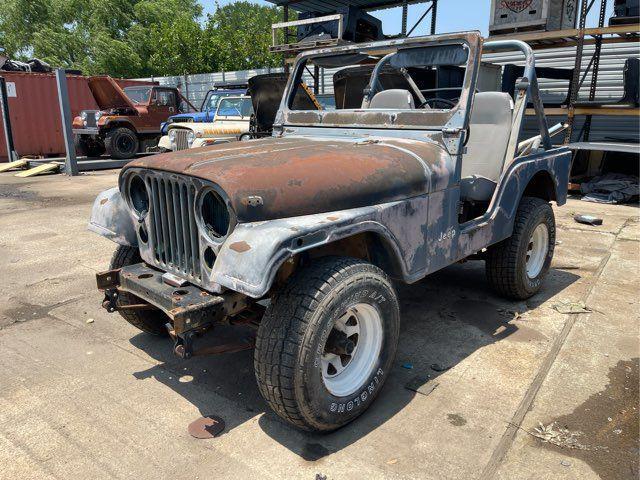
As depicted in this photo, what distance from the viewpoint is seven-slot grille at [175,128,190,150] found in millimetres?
10195

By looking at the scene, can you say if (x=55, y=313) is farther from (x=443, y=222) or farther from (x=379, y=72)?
(x=379, y=72)

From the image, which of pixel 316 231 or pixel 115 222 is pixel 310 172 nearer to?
pixel 316 231

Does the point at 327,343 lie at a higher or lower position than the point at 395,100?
lower

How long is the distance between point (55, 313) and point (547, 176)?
13.5 feet

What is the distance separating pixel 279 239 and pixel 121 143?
1312cm

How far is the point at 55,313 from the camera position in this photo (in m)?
3.81

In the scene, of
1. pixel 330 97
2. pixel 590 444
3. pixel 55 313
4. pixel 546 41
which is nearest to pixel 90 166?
pixel 330 97

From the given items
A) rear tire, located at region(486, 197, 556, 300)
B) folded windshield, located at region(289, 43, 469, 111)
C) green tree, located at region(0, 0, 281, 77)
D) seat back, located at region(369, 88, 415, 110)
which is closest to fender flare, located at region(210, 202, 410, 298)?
folded windshield, located at region(289, 43, 469, 111)

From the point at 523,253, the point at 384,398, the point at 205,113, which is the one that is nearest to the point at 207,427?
the point at 384,398

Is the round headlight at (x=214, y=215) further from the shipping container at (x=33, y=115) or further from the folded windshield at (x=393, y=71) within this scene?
the shipping container at (x=33, y=115)

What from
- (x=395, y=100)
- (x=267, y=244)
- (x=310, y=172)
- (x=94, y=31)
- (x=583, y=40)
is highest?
(x=94, y=31)

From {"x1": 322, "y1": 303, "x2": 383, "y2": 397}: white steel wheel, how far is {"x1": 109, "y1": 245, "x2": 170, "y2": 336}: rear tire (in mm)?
1144

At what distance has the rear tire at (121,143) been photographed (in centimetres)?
1334

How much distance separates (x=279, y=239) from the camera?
1.99 metres
